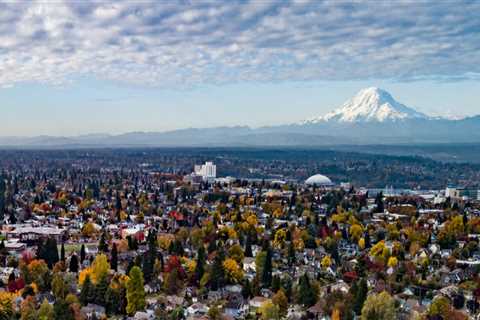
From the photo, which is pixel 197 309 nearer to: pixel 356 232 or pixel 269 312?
pixel 269 312

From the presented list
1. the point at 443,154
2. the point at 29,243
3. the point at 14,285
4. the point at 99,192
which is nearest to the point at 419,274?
the point at 14,285

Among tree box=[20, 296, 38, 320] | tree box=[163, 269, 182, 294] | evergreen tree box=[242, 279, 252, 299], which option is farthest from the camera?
tree box=[163, 269, 182, 294]

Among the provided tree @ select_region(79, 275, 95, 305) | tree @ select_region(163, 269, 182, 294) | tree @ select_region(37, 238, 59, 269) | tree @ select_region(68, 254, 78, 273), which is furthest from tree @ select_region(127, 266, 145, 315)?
tree @ select_region(37, 238, 59, 269)

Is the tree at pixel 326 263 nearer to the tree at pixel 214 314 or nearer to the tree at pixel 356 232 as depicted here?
the tree at pixel 356 232

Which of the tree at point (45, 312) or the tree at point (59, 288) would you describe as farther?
the tree at point (59, 288)

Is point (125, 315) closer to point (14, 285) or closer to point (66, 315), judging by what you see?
point (66, 315)

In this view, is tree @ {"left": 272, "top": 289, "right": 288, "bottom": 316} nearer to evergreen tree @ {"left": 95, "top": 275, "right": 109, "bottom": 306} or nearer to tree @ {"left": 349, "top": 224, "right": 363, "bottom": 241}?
evergreen tree @ {"left": 95, "top": 275, "right": 109, "bottom": 306}

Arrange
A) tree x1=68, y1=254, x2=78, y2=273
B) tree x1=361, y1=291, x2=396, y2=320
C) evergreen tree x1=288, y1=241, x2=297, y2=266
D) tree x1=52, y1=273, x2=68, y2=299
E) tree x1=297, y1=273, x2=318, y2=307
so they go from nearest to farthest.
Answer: tree x1=361, y1=291, x2=396, y2=320 < tree x1=52, y1=273, x2=68, y2=299 < tree x1=297, y1=273, x2=318, y2=307 < tree x1=68, y1=254, x2=78, y2=273 < evergreen tree x1=288, y1=241, x2=297, y2=266

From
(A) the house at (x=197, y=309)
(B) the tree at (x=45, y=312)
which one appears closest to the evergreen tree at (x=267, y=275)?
(A) the house at (x=197, y=309)
